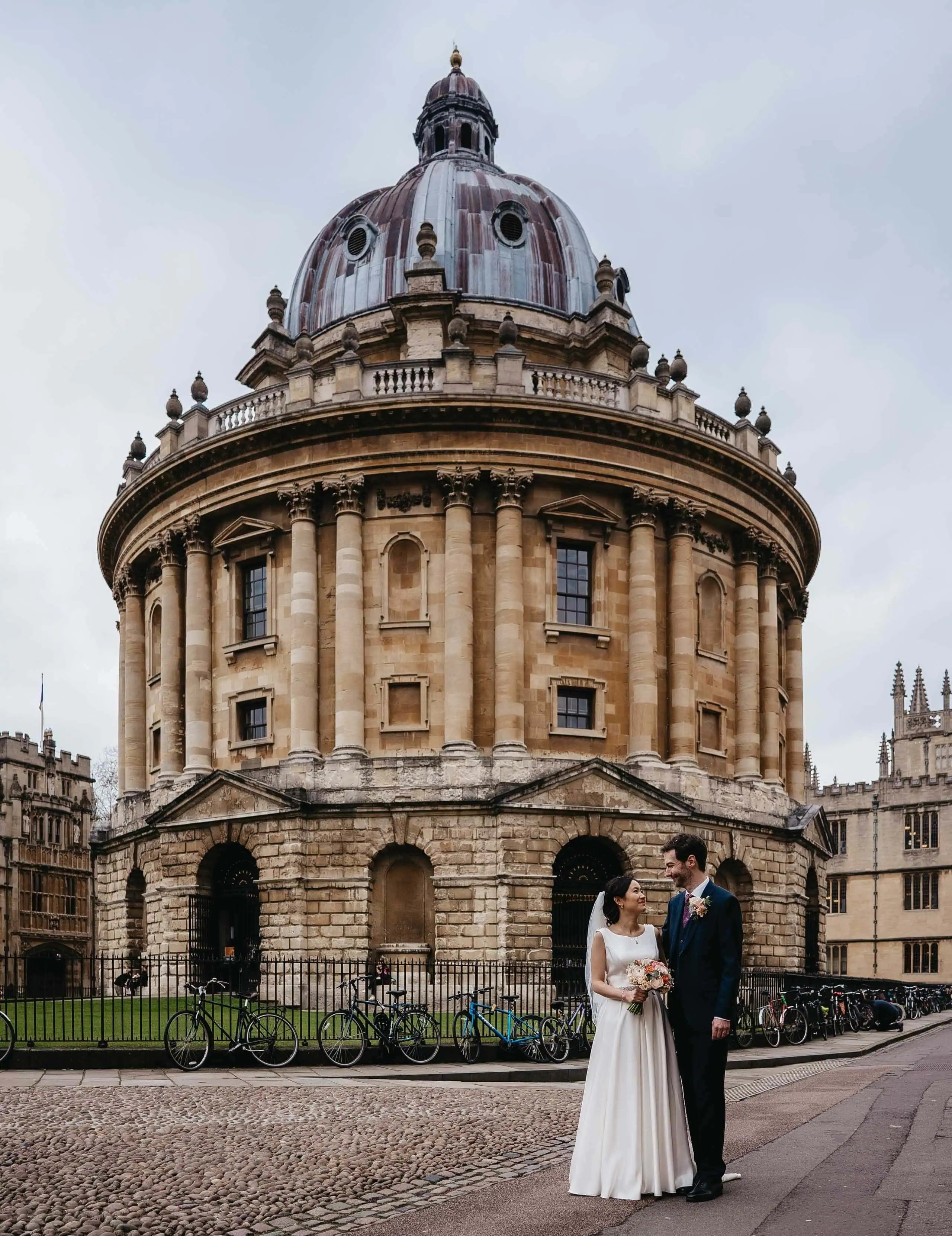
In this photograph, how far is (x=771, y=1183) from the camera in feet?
31.4

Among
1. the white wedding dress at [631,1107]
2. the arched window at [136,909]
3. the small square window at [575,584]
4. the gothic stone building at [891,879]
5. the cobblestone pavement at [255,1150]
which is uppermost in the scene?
the small square window at [575,584]

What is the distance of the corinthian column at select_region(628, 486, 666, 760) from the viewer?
3659cm

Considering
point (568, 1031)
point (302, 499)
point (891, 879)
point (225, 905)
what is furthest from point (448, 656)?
point (891, 879)

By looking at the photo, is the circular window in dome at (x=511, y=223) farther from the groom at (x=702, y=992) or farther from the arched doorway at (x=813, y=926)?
the groom at (x=702, y=992)

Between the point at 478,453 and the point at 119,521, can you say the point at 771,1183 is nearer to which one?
the point at 478,453

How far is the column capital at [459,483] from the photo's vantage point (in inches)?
1428

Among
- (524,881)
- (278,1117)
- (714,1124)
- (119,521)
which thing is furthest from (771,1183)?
(119,521)

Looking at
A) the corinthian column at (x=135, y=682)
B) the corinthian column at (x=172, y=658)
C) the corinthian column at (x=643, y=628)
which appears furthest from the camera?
the corinthian column at (x=135, y=682)

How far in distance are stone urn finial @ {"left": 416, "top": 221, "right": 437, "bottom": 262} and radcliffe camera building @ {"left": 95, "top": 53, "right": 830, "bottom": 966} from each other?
14 cm

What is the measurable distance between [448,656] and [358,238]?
62.5ft

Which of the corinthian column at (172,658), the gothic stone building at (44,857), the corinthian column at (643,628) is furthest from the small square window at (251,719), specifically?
the gothic stone building at (44,857)

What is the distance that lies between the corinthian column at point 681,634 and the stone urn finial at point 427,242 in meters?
11.6

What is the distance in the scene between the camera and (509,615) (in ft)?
117

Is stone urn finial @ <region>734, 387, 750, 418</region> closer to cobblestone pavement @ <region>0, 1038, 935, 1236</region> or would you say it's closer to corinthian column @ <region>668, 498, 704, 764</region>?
corinthian column @ <region>668, 498, 704, 764</region>
